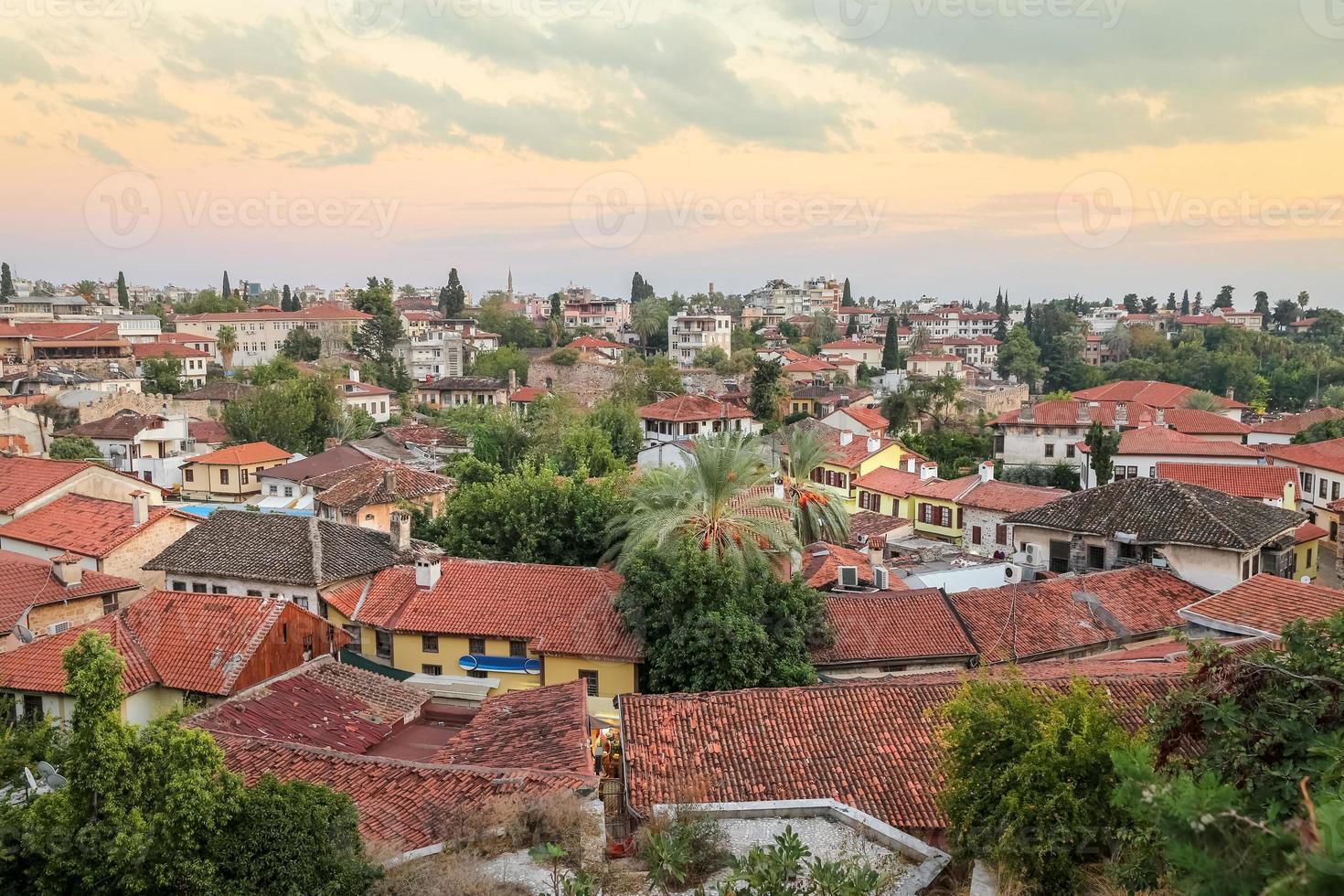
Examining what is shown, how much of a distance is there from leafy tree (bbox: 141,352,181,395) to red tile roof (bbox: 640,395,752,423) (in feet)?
109

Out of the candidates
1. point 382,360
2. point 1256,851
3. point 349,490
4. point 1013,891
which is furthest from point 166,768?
point 382,360

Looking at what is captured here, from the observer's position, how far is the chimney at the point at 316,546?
21969 millimetres

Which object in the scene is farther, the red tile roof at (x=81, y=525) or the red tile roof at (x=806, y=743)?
the red tile roof at (x=81, y=525)

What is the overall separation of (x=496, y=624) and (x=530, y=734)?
6608 millimetres

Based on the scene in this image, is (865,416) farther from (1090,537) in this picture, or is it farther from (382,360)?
(382,360)

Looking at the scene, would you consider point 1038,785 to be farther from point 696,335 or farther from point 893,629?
point 696,335

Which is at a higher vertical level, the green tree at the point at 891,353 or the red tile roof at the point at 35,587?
the green tree at the point at 891,353

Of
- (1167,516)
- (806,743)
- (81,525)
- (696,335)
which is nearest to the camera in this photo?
(806,743)

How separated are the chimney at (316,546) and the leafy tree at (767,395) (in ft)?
132

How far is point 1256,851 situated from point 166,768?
7579 mm

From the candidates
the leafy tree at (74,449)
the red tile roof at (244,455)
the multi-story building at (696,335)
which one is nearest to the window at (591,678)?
the red tile roof at (244,455)

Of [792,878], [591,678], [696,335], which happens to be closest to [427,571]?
[591,678]

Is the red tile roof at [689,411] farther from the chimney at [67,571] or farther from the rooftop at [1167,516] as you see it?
the chimney at [67,571]

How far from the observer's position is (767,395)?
204 feet
